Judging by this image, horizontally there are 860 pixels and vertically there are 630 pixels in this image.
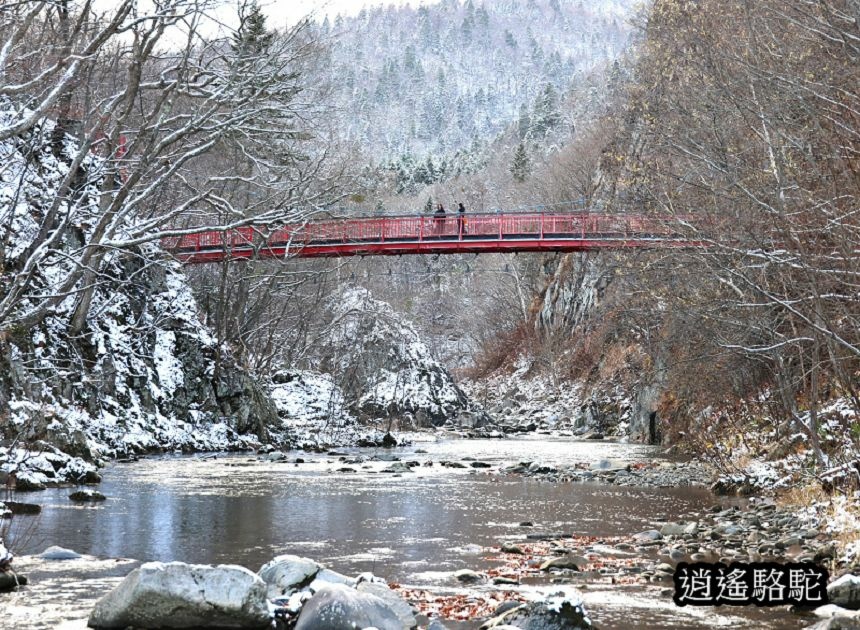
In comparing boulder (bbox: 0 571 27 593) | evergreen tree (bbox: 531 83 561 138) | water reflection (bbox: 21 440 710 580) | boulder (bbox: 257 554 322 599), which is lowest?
water reflection (bbox: 21 440 710 580)

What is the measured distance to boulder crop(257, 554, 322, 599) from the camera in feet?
24.8

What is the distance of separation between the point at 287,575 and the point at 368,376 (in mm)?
27071

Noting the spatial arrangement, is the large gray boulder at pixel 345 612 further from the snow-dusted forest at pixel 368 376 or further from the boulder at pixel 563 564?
the boulder at pixel 563 564

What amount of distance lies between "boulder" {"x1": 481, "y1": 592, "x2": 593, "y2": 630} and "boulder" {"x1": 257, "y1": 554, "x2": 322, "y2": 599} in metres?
1.80

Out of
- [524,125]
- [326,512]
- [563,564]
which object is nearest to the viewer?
[563,564]

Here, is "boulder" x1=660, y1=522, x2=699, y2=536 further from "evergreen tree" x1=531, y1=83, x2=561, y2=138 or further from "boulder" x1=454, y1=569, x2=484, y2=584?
"evergreen tree" x1=531, y1=83, x2=561, y2=138

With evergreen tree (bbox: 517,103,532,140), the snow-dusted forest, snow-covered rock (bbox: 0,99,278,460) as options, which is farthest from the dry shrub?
evergreen tree (bbox: 517,103,532,140)

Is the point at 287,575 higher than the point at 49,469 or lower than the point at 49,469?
higher

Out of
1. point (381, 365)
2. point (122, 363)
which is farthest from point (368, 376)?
point (122, 363)

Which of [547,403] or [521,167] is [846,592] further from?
[521,167]

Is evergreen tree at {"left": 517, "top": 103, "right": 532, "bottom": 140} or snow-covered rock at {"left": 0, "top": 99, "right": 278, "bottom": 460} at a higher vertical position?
evergreen tree at {"left": 517, "top": 103, "right": 532, "bottom": 140}

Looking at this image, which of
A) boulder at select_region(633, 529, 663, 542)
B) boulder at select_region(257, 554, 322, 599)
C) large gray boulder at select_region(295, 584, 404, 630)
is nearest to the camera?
large gray boulder at select_region(295, 584, 404, 630)

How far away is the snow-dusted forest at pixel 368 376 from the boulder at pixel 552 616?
0.06 ft

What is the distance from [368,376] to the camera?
34.8 metres
